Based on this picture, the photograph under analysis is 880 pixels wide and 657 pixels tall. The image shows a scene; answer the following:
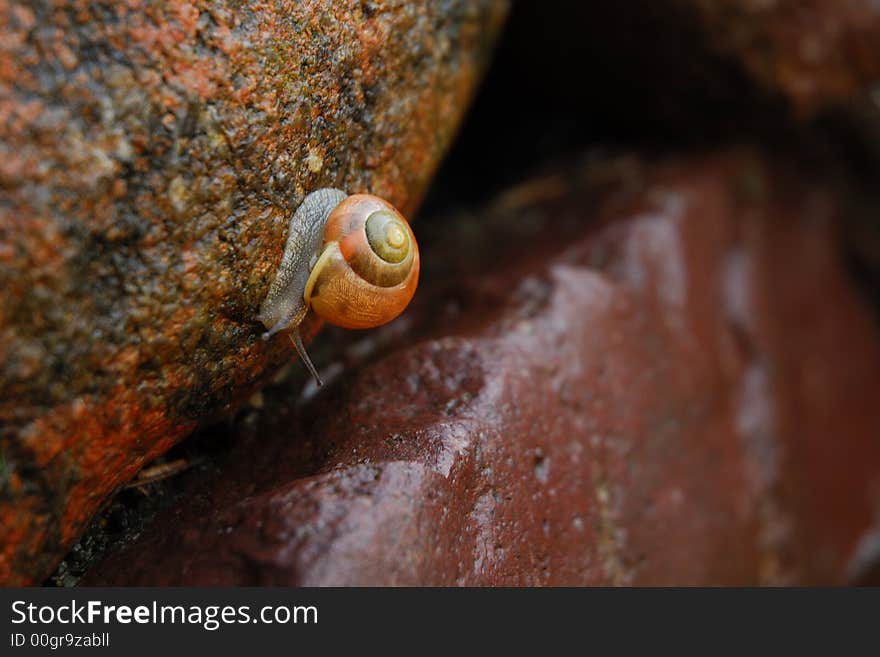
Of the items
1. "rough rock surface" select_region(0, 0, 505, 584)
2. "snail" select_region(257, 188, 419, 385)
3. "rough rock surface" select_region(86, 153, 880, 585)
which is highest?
"rough rock surface" select_region(0, 0, 505, 584)

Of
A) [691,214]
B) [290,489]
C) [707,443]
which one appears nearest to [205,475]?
[290,489]

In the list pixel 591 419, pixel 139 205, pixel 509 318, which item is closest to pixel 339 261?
pixel 139 205

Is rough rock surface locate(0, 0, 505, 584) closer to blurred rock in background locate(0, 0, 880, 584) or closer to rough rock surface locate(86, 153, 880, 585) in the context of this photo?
blurred rock in background locate(0, 0, 880, 584)

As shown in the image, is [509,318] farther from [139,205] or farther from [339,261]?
[139,205]

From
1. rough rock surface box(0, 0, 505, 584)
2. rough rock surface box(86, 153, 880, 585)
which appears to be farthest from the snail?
rough rock surface box(86, 153, 880, 585)

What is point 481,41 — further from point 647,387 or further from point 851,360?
point 851,360
